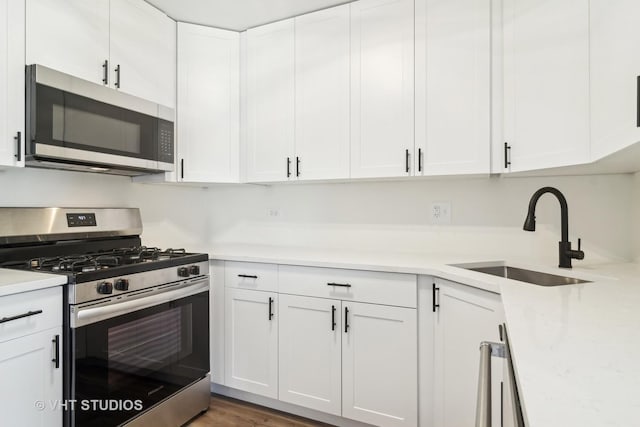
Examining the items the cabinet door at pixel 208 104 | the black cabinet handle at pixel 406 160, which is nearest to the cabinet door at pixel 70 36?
the cabinet door at pixel 208 104

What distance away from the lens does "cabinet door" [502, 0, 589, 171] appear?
1.44 metres

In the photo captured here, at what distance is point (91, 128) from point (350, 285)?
1491 millimetres

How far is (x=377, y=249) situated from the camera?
93.6 inches

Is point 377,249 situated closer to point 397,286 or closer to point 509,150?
point 397,286

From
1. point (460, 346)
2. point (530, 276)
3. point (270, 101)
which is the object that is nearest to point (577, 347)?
point (460, 346)

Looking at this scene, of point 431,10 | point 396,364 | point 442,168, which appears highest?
point 431,10

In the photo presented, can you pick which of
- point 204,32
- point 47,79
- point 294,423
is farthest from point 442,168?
point 47,79

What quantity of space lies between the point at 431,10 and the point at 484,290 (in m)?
1.49

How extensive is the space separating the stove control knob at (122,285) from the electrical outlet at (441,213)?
1698mm

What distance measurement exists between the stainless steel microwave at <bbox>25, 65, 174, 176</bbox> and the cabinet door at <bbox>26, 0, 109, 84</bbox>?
0.07 m

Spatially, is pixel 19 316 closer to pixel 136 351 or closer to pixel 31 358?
pixel 31 358

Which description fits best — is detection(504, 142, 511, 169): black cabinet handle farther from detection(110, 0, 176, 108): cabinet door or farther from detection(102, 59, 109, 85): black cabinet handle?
detection(102, 59, 109, 85): black cabinet handle

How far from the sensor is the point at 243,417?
6.71 ft

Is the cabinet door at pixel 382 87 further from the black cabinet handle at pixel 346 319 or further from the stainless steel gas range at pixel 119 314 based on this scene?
the stainless steel gas range at pixel 119 314
